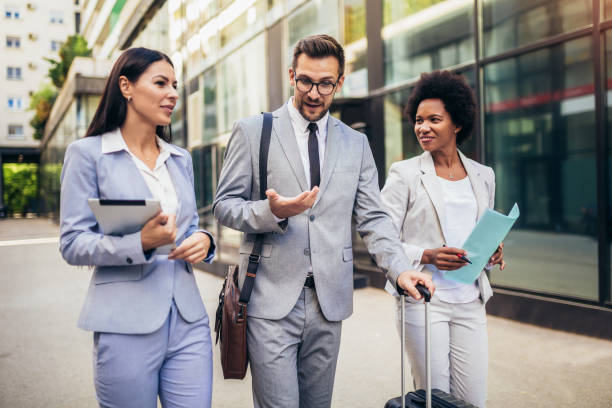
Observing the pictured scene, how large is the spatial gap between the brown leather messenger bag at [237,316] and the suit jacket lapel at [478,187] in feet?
3.90

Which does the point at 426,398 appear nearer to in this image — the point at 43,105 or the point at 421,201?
the point at 421,201

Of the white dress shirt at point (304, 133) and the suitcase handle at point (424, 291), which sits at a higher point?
the white dress shirt at point (304, 133)

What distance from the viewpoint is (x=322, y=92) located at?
89.1 inches

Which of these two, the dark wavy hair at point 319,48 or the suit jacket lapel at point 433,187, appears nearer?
the dark wavy hair at point 319,48

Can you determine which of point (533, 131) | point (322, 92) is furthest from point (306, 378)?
point (533, 131)

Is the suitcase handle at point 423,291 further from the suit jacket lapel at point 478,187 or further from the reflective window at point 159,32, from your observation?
the reflective window at point 159,32

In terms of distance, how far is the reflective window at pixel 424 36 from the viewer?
780cm

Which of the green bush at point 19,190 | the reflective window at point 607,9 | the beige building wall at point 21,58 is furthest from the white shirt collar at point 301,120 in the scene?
the beige building wall at point 21,58

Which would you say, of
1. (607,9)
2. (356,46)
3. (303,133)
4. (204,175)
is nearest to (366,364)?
(303,133)

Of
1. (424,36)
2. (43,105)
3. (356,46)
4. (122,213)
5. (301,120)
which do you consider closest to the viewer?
(122,213)

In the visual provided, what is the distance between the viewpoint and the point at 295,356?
2273 mm

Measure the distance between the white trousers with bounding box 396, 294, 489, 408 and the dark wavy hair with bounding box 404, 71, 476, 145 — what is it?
3.33 feet

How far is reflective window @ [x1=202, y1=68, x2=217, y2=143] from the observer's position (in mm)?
16547

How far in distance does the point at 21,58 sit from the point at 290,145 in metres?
64.6
